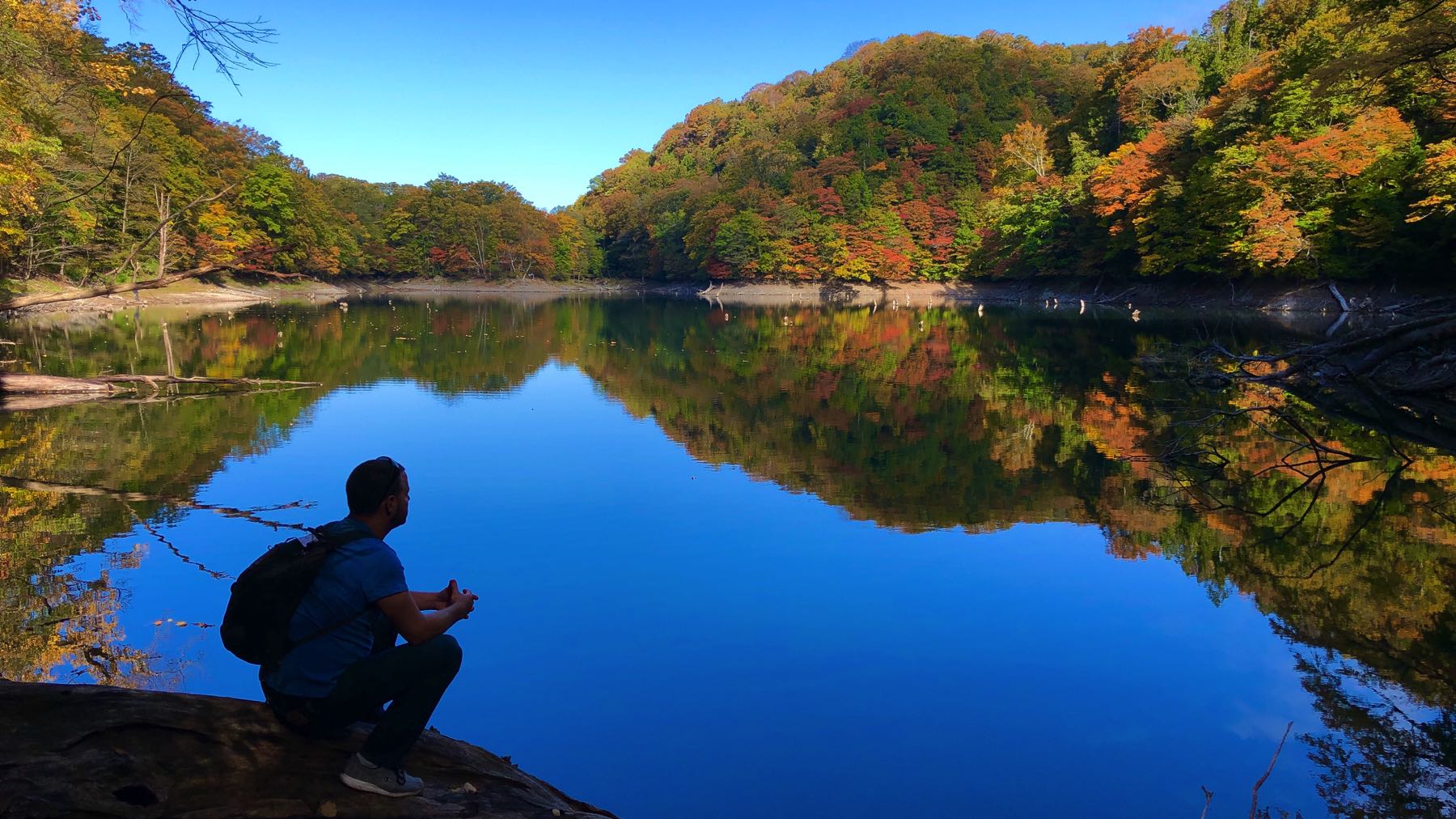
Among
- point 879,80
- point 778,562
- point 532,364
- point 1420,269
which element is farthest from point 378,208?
point 778,562

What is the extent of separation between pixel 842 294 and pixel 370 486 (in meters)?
66.3

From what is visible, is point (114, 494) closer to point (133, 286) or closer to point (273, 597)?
point (133, 286)

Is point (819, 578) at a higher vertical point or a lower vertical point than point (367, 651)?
lower

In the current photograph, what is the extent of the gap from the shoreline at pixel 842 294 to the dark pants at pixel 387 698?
14.8 meters

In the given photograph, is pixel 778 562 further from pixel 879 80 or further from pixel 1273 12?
pixel 879 80

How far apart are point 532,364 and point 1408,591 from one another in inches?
761

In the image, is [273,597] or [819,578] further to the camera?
[819,578]

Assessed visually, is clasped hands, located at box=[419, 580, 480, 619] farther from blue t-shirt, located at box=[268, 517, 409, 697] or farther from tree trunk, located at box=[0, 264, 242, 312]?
tree trunk, located at box=[0, 264, 242, 312]

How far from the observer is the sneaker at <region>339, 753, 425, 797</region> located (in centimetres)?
274

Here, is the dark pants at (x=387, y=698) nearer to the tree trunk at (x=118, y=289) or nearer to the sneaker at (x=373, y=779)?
the sneaker at (x=373, y=779)

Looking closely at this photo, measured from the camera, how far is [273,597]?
270 cm

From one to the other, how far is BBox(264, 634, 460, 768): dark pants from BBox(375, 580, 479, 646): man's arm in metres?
0.06

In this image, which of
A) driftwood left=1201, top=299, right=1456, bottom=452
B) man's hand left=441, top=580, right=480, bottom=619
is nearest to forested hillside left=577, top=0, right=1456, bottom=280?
driftwood left=1201, top=299, right=1456, bottom=452

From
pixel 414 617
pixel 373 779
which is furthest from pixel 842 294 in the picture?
pixel 373 779
